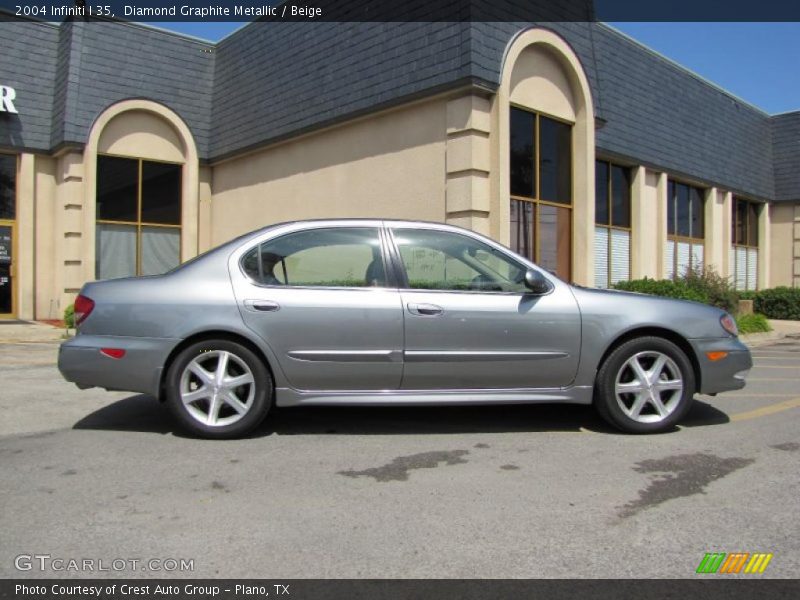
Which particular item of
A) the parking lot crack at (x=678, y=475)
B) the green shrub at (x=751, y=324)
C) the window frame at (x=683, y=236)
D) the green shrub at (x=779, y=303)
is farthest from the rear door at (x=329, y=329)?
the green shrub at (x=779, y=303)

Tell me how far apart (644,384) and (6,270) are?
14588mm

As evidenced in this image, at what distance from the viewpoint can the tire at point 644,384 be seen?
494 centimetres

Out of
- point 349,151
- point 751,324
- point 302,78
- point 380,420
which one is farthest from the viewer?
point 751,324

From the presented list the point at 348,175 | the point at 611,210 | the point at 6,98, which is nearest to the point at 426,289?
the point at 348,175

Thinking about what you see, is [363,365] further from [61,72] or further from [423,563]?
[61,72]

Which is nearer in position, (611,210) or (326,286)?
(326,286)

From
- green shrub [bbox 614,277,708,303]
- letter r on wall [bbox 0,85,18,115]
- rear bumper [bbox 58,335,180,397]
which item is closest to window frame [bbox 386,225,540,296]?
rear bumper [bbox 58,335,180,397]

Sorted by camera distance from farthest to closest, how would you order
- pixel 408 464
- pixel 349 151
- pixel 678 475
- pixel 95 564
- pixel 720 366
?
pixel 349 151
pixel 720 366
pixel 408 464
pixel 678 475
pixel 95 564

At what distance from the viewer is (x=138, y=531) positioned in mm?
3205

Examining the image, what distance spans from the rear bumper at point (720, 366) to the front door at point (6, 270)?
48.1 ft

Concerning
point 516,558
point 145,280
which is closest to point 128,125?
point 145,280

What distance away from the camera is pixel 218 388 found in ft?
15.7

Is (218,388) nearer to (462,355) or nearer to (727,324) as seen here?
(462,355)
